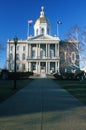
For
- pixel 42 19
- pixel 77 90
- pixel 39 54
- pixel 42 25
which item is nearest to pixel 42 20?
pixel 42 19

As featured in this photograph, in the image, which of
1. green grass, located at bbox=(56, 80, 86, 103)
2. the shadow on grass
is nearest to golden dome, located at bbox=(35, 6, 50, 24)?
green grass, located at bbox=(56, 80, 86, 103)

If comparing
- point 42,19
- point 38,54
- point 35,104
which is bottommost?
point 35,104

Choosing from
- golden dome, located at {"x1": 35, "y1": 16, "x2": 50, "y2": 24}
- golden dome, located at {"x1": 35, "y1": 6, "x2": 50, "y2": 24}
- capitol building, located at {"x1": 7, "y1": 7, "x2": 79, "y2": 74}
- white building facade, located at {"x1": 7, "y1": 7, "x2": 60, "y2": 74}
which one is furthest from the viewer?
golden dome, located at {"x1": 35, "y1": 6, "x2": 50, "y2": 24}

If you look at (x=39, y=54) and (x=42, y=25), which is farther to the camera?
(x=42, y=25)

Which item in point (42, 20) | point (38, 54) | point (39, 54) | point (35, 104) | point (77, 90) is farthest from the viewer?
point (42, 20)

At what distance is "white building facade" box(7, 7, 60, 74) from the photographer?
96.8m

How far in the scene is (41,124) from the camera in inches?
315

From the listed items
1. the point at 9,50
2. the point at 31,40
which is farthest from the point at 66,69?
the point at 9,50

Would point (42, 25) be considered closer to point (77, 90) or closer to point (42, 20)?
point (42, 20)

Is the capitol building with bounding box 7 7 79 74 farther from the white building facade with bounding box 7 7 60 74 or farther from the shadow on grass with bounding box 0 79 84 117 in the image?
the shadow on grass with bounding box 0 79 84 117

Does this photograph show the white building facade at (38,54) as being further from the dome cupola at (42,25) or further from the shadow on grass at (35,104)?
the shadow on grass at (35,104)

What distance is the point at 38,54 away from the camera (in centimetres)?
9906

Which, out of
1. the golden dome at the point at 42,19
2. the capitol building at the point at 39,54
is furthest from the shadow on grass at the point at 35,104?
the golden dome at the point at 42,19

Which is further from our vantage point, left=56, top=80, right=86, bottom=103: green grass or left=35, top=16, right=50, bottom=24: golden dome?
left=35, top=16, right=50, bottom=24: golden dome
